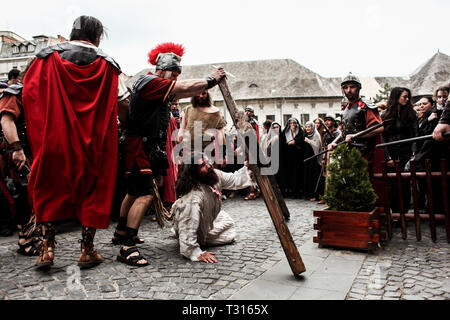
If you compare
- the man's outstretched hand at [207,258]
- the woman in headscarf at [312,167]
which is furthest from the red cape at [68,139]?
the woman in headscarf at [312,167]

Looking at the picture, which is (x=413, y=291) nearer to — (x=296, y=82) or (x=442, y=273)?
(x=442, y=273)

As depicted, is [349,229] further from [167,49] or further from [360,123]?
[167,49]

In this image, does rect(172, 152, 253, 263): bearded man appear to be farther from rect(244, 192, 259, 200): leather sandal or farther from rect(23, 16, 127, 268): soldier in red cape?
rect(244, 192, 259, 200): leather sandal

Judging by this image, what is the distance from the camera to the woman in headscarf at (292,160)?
8875mm

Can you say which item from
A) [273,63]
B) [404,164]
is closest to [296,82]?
[273,63]

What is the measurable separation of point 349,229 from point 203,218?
1.67 meters

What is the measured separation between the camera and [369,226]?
3766 mm

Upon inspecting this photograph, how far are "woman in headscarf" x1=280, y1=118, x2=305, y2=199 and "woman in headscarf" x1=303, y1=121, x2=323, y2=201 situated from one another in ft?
0.59

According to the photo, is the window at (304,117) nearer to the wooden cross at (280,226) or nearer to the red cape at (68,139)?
the wooden cross at (280,226)

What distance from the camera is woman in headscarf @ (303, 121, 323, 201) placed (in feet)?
28.1

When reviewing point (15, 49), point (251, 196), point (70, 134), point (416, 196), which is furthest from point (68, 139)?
point (15, 49)

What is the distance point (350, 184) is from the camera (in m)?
4.00

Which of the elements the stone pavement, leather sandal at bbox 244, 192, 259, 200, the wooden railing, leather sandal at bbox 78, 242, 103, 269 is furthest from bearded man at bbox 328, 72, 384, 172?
leather sandal at bbox 244, 192, 259, 200

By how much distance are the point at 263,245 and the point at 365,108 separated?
236 cm
